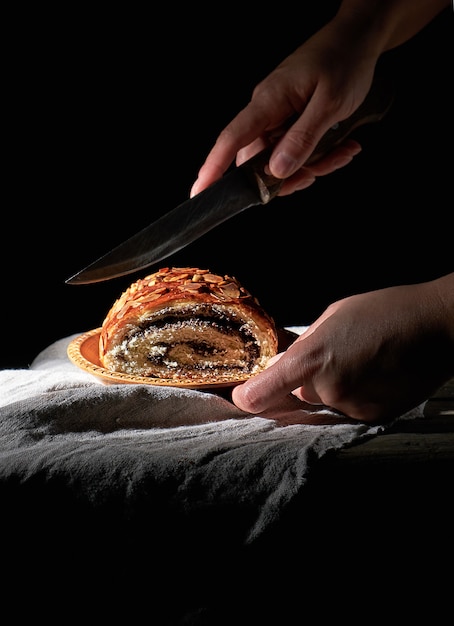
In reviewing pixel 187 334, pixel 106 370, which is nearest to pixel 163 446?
pixel 106 370

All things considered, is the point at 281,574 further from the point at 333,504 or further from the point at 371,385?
the point at 371,385

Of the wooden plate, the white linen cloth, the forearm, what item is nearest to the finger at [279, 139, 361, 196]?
the forearm

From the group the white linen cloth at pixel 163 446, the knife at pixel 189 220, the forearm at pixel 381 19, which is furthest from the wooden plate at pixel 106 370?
the forearm at pixel 381 19

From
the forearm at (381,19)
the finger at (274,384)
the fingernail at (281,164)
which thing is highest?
the forearm at (381,19)

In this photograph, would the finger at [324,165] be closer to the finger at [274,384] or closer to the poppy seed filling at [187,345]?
the poppy seed filling at [187,345]

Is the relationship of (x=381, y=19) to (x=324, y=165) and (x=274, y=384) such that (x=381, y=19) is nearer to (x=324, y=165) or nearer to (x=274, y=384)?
(x=324, y=165)

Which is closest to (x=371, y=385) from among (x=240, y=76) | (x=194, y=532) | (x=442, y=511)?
(x=442, y=511)
